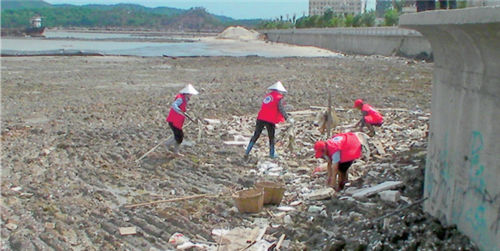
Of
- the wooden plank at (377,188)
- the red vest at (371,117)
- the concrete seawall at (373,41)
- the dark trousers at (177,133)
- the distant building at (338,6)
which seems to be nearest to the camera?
the wooden plank at (377,188)

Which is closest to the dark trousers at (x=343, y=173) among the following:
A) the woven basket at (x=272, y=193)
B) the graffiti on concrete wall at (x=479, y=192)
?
the woven basket at (x=272, y=193)

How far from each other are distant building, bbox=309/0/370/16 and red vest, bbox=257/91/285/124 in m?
83.9

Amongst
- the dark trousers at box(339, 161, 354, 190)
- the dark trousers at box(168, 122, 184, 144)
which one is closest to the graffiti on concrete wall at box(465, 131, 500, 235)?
the dark trousers at box(339, 161, 354, 190)

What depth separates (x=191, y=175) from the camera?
8961 millimetres

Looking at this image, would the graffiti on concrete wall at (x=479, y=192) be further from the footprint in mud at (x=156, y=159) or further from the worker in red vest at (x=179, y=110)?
the footprint in mud at (x=156, y=159)

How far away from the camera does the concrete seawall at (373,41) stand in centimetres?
3669

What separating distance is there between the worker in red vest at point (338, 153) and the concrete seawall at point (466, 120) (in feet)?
5.72

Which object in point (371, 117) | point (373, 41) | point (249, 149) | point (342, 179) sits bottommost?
point (249, 149)

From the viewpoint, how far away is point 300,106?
15664mm

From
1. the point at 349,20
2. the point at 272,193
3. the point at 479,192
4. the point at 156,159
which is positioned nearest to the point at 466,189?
the point at 479,192

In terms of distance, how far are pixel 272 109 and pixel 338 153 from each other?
2.67 m

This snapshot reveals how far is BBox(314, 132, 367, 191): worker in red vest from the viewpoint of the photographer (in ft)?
23.6

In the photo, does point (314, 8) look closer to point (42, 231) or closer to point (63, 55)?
point (63, 55)

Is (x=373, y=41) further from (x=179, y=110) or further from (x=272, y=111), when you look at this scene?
(x=179, y=110)
